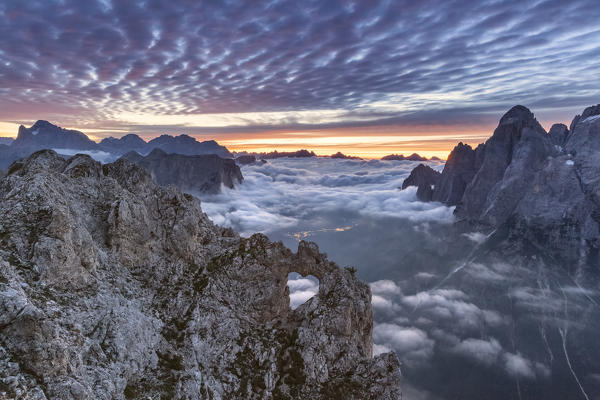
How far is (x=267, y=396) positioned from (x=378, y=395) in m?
14.3

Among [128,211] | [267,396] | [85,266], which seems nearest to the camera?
[85,266]

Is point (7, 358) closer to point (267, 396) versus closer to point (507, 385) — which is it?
point (267, 396)

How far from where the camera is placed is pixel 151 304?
124 feet

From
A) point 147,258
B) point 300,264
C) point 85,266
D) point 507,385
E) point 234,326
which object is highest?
point 85,266

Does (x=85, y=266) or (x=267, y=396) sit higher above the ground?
(x=85, y=266)

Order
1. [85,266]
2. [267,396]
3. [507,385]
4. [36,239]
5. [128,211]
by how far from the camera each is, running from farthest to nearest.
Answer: [507,385]
[128,211]
[267,396]
[85,266]
[36,239]

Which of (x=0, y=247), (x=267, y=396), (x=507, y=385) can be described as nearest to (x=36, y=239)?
(x=0, y=247)

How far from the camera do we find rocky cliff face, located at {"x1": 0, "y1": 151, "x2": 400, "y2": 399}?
23.2 meters

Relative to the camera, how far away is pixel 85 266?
31.3 meters

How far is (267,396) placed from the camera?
3809cm

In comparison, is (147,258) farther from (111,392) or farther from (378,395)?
(378,395)

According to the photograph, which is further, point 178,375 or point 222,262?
point 222,262

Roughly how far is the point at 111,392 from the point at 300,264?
34.6 meters

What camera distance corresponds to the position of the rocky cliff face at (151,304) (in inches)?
915
